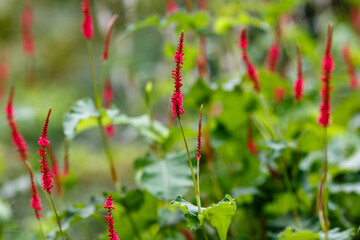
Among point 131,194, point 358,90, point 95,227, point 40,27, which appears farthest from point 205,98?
point 40,27

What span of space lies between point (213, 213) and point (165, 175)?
0.94 ft

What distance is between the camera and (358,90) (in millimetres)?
1526

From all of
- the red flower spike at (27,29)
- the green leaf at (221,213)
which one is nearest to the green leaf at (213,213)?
the green leaf at (221,213)

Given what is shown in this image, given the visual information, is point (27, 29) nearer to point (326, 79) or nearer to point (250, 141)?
point (250, 141)

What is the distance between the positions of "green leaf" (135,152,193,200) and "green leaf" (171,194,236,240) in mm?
191

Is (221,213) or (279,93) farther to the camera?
(279,93)

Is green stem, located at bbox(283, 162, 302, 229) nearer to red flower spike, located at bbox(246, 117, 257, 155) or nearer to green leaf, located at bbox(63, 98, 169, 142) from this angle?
red flower spike, located at bbox(246, 117, 257, 155)

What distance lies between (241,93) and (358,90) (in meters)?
0.64

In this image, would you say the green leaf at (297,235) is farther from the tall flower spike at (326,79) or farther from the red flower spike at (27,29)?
the red flower spike at (27,29)

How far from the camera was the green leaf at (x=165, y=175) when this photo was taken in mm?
861

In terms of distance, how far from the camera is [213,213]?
65cm

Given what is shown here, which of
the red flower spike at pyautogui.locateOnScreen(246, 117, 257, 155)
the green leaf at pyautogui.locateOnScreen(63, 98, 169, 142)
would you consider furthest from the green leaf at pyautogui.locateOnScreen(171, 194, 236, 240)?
the red flower spike at pyautogui.locateOnScreen(246, 117, 257, 155)

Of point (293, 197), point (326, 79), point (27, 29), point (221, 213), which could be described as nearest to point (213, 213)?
point (221, 213)

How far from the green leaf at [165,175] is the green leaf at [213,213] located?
19 cm
